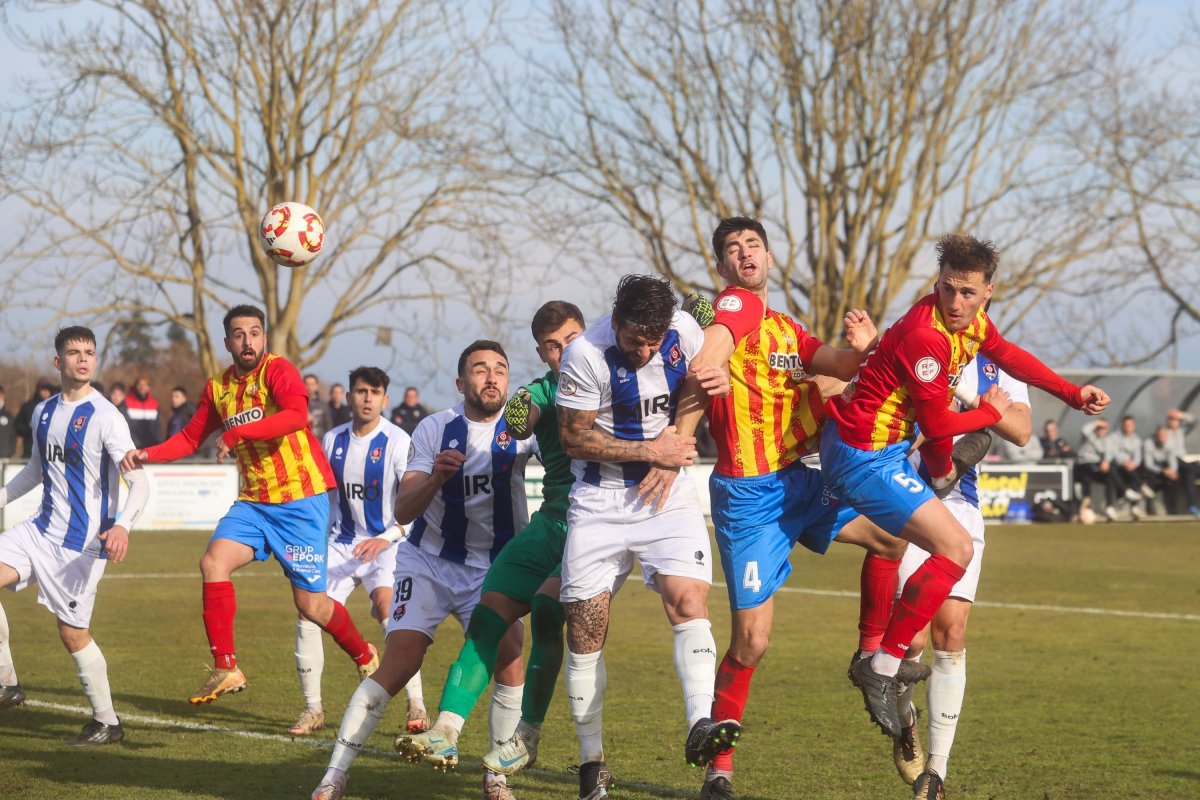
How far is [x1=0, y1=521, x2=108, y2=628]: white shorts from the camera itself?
26.2ft

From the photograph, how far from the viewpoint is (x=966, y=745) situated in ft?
25.6

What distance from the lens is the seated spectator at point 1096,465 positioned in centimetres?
2608

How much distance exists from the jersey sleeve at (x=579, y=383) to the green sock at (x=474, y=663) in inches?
41.6

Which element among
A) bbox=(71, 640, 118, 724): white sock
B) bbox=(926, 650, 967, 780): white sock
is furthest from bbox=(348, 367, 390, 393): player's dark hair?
bbox=(926, 650, 967, 780): white sock

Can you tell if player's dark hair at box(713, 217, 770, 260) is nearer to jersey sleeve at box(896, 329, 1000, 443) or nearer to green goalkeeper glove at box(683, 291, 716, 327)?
green goalkeeper glove at box(683, 291, 716, 327)

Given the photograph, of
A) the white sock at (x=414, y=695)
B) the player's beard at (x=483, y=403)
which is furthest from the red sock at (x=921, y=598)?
the white sock at (x=414, y=695)

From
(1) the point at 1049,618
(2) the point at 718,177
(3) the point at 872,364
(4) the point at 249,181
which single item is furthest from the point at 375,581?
(2) the point at 718,177

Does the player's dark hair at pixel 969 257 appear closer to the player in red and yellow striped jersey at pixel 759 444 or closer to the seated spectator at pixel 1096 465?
the player in red and yellow striped jersey at pixel 759 444

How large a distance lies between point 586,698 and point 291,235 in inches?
163

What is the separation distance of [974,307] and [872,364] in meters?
0.51

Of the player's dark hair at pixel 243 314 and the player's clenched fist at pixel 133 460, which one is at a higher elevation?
the player's dark hair at pixel 243 314

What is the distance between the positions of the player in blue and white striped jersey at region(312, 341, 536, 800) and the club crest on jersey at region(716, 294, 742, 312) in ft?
3.53

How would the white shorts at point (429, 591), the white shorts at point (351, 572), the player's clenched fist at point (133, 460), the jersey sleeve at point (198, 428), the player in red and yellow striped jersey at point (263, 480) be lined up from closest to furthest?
the white shorts at point (429, 591)
the player's clenched fist at point (133, 460)
the player in red and yellow striped jersey at point (263, 480)
the jersey sleeve at point (198, 428)
the white shorts at point (351, 572)

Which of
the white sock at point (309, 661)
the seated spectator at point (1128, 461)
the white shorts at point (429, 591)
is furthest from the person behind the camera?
the seated spectator at point (1128, 461)
